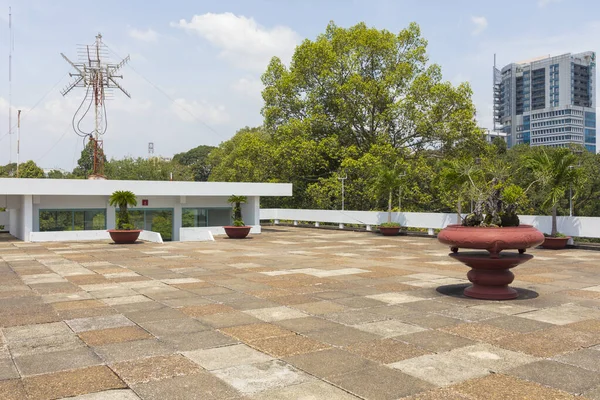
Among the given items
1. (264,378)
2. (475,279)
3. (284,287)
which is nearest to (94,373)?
(264,378)

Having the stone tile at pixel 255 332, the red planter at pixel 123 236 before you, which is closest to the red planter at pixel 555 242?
the stone tile at pixel 255 332

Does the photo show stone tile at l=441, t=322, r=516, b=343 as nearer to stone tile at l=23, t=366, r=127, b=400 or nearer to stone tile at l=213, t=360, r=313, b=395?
stone tile at l=213, t=360, r=313, b=395

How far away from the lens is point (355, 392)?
5270mm

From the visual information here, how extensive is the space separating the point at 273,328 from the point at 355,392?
111 inches

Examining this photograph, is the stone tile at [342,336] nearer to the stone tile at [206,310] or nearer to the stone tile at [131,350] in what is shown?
the stone tile at [131,350]

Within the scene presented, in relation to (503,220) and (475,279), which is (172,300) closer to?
(475,279)

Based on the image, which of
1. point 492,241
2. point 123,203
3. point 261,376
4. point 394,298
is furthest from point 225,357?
point 123,203

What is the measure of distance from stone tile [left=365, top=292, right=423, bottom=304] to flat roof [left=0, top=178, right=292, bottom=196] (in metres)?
21.4

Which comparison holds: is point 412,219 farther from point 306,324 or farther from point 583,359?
point 583,359

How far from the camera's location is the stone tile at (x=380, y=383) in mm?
5238

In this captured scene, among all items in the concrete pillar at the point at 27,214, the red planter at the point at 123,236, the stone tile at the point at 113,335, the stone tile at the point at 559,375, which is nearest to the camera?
the stone tile at the point at 559,375

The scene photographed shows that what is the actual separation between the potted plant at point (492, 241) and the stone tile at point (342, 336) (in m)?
3.16

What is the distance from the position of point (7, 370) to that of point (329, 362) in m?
3.65

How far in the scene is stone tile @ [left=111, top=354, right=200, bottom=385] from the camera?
18.8 ft
